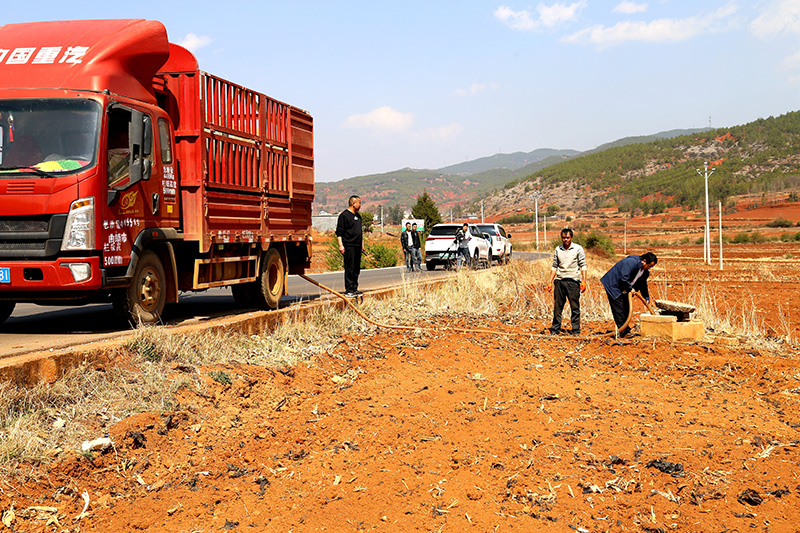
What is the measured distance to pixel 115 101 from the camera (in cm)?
790

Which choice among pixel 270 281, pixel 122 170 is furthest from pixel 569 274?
pixel 122 170

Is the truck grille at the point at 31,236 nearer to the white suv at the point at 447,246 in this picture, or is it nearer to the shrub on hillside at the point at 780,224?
the white suv at the point at 447,246

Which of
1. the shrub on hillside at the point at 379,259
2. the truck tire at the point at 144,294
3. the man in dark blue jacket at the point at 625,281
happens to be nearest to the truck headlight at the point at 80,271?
the truck tire at the point at 144,294

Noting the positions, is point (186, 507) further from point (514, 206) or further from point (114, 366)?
point (514, 206)

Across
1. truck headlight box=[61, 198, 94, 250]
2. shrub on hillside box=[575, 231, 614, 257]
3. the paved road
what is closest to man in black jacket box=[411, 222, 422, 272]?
the paved road

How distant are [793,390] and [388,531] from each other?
5.71 metres

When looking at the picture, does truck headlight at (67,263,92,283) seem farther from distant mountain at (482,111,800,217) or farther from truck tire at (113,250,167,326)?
distant mountain at (482,111,800,217)

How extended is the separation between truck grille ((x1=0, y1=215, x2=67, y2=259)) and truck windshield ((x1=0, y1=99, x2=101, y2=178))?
568 millimetres

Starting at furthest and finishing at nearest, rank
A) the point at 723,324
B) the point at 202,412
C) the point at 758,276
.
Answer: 1. the point at 758,276
2. the point at 723,324
3. the point at 202,412

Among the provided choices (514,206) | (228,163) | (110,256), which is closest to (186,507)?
(110,256)

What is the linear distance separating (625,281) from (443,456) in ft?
19.5

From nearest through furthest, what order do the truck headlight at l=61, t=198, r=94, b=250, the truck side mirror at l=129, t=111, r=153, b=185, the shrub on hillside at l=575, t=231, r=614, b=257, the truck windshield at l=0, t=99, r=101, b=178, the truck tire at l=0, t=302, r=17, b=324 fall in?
the truck headlight at l=61, t=198, r=94, b=250 → the truck windshield at l=0, t=99, r=101, b=178 → the truck side mirror at l=129, t=111, r=153, b=185 → the truck tire at l=0, t=302, r=17, b=324 → the shrub on hillside at l=575, t=231, r=614, b=257

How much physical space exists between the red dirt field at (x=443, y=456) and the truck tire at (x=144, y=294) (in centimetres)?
150

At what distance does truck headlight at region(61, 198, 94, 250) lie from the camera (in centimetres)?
733
